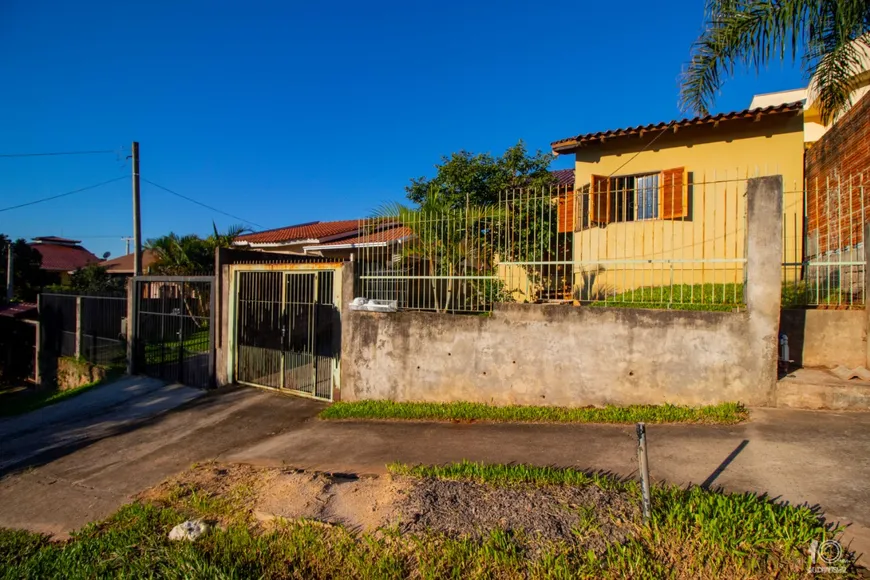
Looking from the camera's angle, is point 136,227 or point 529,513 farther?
point 136,227

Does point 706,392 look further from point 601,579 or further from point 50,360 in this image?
point 50,360

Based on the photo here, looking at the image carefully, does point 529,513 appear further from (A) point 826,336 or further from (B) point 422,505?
(A) point 826,336

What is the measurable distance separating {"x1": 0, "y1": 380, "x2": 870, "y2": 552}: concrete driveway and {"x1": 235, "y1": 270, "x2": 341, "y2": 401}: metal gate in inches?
35.7

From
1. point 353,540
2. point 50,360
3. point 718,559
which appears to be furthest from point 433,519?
point 50,360

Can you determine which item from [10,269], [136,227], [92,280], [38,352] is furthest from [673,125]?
[10,269]

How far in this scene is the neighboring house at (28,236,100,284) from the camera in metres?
33.7

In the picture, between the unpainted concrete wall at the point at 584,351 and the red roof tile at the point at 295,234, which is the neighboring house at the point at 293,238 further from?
the unpainted concrete wall at the point at 584,351

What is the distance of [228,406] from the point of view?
7516mm

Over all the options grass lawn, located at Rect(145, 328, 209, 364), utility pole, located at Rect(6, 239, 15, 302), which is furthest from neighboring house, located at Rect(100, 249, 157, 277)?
grass lawn, located at Rect(145, 328, 209, 364)

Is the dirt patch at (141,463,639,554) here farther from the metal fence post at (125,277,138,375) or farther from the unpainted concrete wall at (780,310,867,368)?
the metal fence post at (125,277,138,375)

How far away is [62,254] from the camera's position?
121 ft

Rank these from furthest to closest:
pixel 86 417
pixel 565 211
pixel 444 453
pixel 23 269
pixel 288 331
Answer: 1. pixel 23 269
2. pixel 86 417
3. pixel 288 331
4. pixel 565 211
5. pixel 444 453

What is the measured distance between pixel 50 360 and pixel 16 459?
8.58m

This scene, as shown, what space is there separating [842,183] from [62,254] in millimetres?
45895
